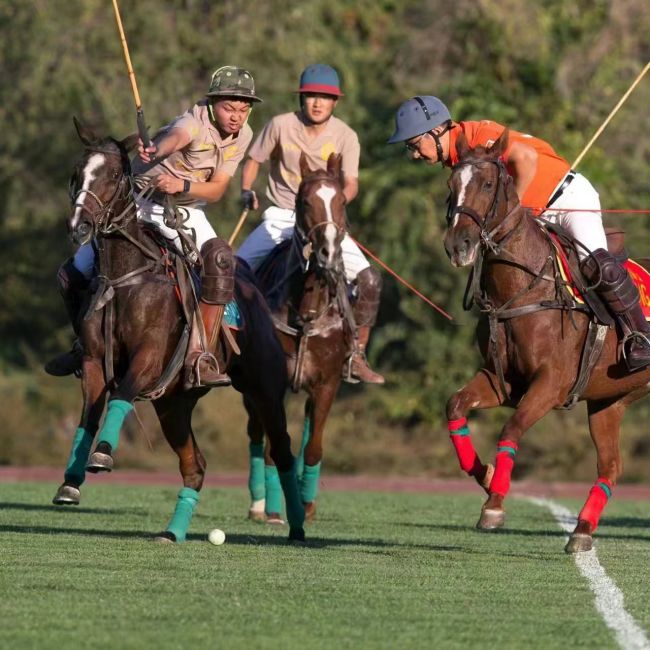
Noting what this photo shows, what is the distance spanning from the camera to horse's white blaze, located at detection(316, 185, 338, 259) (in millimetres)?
12797

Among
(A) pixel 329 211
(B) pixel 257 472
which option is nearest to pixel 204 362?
(A) pixel 329 211

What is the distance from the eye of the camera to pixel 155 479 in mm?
22391

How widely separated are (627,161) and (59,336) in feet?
32.6

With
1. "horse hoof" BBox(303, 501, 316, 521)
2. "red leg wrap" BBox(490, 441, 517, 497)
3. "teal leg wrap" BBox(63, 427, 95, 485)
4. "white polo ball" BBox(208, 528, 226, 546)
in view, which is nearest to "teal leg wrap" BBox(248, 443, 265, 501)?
"horse hoof" BBox(303, 501, 316, 521)

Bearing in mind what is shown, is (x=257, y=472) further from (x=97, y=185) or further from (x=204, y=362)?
(x=97, y=185)

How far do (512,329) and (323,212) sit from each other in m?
2.36

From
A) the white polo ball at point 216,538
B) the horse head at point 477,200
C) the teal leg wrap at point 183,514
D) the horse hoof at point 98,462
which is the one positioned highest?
the horse head at point 477,200

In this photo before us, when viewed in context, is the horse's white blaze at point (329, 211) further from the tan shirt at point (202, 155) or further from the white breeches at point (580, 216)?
Result: the white breeches at point (580, 216)

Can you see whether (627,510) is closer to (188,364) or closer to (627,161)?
(188,364)

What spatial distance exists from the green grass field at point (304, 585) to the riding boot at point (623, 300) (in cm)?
134

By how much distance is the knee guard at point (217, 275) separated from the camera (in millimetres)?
11164

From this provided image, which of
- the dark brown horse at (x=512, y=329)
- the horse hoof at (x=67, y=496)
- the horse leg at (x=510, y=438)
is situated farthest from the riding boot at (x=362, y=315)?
the horse hoof at (x=67, y=496)

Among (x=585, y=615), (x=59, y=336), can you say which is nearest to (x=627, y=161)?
(x=59, y=336)

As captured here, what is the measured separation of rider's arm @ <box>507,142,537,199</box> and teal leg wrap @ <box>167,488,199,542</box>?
9.47 ft
